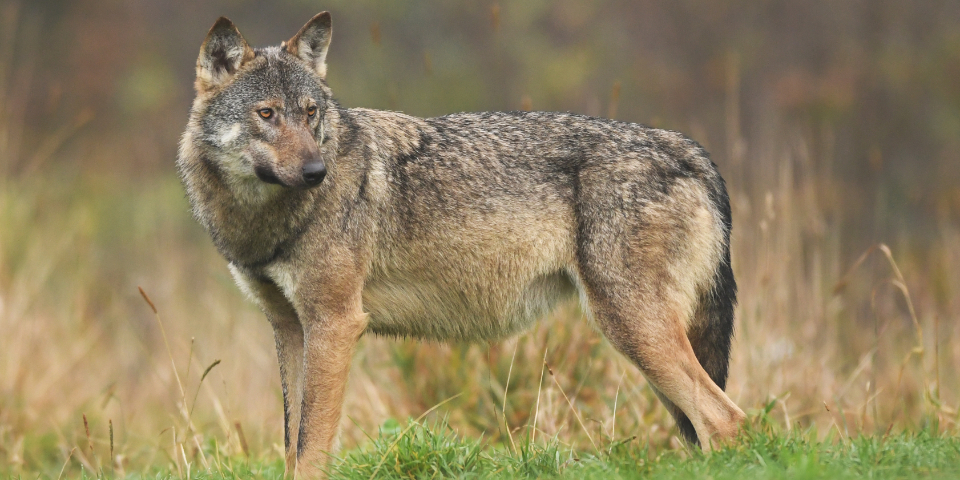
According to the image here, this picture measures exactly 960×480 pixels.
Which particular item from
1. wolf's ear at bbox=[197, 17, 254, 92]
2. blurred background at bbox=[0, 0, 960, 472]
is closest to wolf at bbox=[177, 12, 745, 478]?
wolf's ear at bbox=[197, 17, 254, 92]

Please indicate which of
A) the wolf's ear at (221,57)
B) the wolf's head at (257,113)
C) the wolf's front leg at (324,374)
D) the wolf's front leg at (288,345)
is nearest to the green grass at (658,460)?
the wolf's front leg at (324,374)

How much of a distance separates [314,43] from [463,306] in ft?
5.43

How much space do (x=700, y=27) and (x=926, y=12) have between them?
13.5ft

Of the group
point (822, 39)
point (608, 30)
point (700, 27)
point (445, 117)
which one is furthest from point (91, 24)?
point (445, 117)

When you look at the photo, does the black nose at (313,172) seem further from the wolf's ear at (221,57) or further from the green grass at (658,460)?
the green grass at (658,460)

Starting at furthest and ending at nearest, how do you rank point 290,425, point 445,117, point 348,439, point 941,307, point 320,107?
1. point 941,307
2. point 348,439
3. point 445,117
4. point 290,425
5. point 320,107

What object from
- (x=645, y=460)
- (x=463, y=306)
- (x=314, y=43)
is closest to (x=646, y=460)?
(x=645, y=460)

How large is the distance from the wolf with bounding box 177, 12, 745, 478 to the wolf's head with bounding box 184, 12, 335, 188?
0.01m

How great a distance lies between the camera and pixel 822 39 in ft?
57.0

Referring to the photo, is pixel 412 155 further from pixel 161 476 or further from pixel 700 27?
pixel 700 27

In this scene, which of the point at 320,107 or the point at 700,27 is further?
the point at 700,27

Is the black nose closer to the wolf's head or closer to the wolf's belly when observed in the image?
the wolf's head

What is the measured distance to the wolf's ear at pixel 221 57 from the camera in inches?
181

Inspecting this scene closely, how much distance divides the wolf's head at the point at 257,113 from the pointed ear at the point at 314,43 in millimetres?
22
